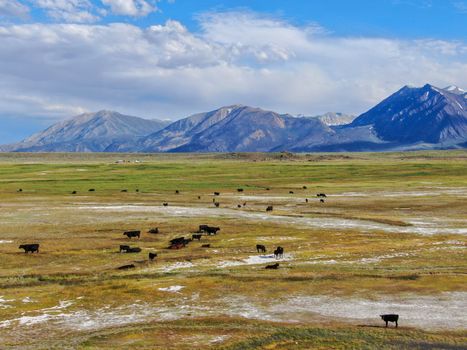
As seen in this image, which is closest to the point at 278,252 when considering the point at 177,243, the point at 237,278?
the point at 237,278

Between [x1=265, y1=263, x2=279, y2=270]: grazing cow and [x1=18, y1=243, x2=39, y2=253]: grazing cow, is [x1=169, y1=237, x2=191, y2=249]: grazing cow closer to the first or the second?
[x1=18, y1=243, x2=39, y2=253]: grazing cow

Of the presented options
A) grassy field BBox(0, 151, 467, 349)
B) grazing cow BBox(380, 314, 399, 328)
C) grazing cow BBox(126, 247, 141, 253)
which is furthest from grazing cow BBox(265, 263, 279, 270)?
grazing cow BBox(380, 314, 399, 328)

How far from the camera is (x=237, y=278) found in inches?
1624

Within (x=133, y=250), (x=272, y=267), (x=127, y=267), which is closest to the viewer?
(x=272, y=267)

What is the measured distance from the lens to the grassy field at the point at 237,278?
95.4 feet

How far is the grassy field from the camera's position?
29.1m

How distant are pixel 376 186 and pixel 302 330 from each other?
105 meters

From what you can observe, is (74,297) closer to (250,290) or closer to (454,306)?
(250,290)

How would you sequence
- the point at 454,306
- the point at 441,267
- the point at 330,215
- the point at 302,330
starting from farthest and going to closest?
the point at 330,215 → the point at 441,267 → the point at 454,306 → the point at 302,330

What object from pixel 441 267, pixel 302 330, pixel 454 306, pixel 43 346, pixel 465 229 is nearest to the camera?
pixel 43 346

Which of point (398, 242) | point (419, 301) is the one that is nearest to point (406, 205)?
point (398, 242)

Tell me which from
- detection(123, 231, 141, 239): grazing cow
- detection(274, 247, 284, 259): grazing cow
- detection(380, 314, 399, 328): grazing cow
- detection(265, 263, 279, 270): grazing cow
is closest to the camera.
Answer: detection(380, 314, 399, 328): grazing cow

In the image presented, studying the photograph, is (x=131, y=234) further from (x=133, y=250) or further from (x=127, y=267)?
(x=127, y=267)

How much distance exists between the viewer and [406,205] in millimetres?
92375
